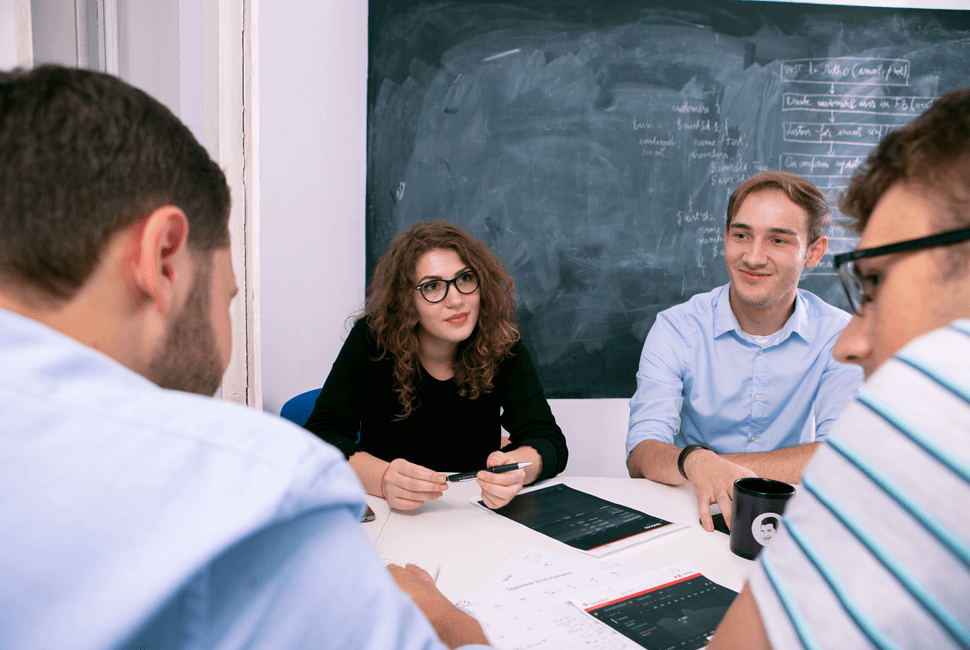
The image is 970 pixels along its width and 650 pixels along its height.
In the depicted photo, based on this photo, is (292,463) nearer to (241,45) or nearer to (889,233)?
(889,233)

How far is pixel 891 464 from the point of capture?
17.0 inches

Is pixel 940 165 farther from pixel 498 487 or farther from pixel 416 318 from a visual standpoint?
pixel 416 318

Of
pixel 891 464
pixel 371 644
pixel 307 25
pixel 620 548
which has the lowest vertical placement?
pixel 620 548

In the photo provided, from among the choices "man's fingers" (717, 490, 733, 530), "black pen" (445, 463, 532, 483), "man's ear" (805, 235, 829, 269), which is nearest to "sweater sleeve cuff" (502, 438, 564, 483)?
"black pen" (445, 463, 532, 483)

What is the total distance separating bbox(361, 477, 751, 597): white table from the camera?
3.27 ft

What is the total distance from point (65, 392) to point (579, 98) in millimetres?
2651

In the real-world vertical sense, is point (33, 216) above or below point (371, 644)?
above

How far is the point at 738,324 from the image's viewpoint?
6.39 ft

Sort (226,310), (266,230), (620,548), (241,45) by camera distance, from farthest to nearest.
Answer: (266,230) < (241,45) < (620,548) < (226,310)

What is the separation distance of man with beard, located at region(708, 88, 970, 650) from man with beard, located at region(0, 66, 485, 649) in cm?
29

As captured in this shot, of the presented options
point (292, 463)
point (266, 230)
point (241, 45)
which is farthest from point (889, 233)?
point (266, 230)

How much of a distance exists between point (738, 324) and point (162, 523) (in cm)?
190

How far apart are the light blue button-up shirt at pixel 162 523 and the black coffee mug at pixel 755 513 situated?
0.76m

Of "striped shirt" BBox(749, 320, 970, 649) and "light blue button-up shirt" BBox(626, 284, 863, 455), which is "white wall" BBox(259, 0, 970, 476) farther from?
"striped shirt" BBox(749, 320, 970, 649)
